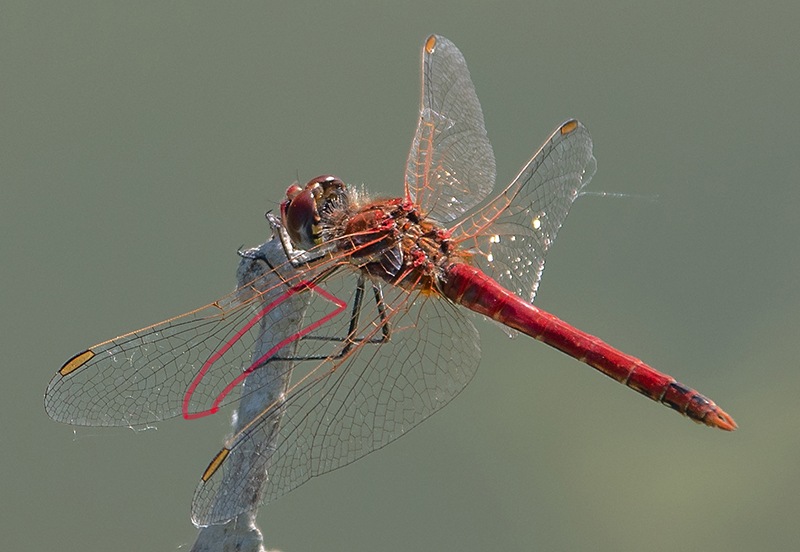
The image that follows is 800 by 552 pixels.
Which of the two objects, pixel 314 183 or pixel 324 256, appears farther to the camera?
pixel 314 183

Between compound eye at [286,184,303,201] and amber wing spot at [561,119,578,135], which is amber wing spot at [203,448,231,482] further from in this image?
amber wing spot at [561,119,578,135]

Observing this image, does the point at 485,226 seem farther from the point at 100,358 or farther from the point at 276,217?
the point at 100,358

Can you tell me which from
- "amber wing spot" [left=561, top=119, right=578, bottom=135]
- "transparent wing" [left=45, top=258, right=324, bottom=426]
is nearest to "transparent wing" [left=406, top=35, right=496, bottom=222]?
"amber wing spot" [left=561, top=119, right=578, bottom=135]

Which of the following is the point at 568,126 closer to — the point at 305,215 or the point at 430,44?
the point at 430,44

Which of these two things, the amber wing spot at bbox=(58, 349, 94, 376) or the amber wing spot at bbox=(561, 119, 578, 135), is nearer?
the amber wing spot at bbox=(58, 349, 94, 376)

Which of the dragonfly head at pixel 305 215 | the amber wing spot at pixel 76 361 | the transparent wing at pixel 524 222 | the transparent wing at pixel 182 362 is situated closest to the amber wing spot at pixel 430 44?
the transparent wing at pixel 524 222

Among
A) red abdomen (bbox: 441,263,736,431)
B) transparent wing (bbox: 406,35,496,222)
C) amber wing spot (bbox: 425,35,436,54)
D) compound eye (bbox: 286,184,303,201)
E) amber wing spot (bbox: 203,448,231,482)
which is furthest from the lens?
amber wing spot (bbox: 425,35,436,54)

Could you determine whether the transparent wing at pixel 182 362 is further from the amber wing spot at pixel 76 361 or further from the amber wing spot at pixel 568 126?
the amber wing spot at pixel 568 126

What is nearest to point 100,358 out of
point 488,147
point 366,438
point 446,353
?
point 366,438
